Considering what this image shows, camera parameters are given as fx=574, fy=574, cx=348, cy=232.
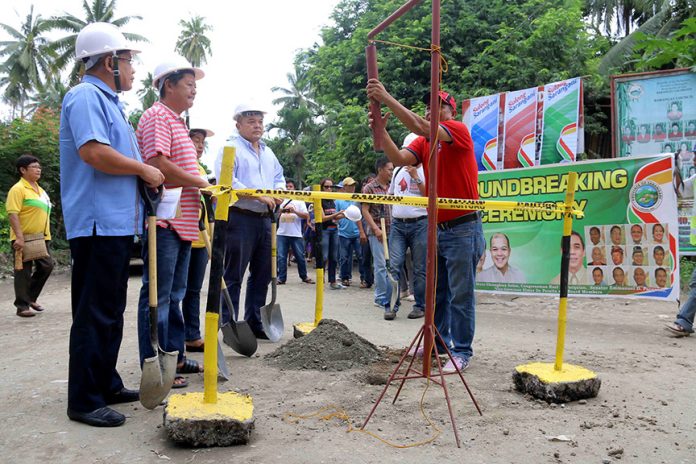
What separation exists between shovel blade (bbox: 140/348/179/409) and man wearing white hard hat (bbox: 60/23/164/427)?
0.18m

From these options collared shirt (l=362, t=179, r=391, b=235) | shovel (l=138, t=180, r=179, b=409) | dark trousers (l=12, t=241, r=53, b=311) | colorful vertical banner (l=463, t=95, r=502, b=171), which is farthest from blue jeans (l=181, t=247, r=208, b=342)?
colorful vertical banner (l=463, t=95, r=502, b=171)

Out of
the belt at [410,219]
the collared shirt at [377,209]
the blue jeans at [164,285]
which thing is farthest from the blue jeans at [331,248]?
the blue jeans at [164,285]

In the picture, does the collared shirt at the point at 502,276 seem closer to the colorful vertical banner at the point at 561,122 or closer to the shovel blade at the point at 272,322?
the colorful vertical banner at the point at 561,122

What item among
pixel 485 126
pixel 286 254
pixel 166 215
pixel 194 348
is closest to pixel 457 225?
pixel 166 215

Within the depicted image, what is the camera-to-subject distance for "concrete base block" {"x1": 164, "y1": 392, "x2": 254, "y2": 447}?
2846 mm

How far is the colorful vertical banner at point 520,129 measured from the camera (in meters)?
10.1

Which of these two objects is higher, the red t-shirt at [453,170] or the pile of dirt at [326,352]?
the red t-shirt at [453,170]

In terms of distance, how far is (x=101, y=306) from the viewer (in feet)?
10.7

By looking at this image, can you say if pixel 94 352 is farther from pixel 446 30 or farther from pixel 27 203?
pixel 446 30

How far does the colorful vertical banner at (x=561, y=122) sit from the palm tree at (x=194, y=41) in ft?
122

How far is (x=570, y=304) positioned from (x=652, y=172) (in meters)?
2.13

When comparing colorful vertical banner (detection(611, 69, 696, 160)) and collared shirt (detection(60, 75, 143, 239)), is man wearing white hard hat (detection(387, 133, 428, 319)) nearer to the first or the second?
collared shirt (detection(60, 75, 143, 239))

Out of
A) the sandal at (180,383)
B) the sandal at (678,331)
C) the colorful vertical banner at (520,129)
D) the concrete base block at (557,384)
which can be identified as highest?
the colorful vertical banner at (520,129)

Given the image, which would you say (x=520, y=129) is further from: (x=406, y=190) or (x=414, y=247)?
(x=414, y=247)
